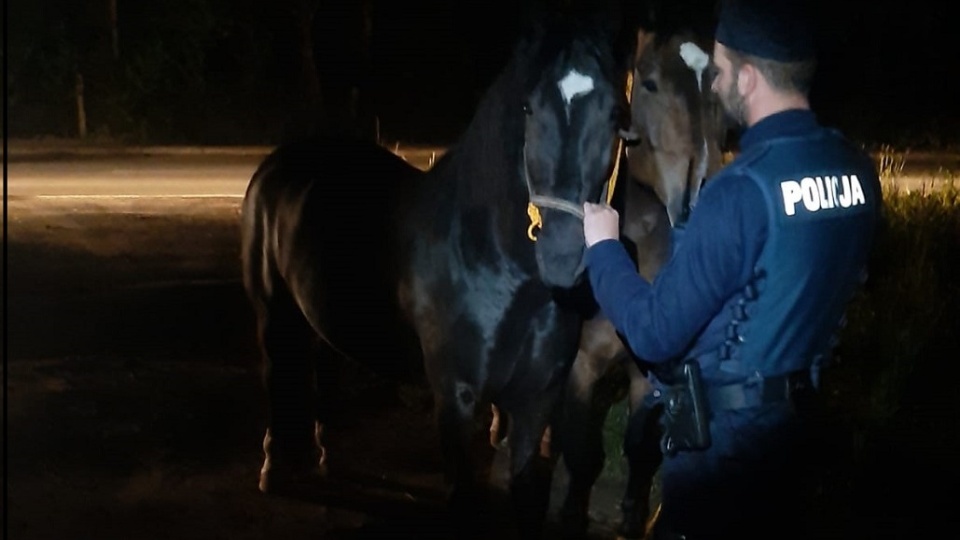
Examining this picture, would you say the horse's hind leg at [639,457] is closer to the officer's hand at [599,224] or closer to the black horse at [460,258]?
the black horse at [460,258]

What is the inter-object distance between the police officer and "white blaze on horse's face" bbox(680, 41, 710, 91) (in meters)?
1.52

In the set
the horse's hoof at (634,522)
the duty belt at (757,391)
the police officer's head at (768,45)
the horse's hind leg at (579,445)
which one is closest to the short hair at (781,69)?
the police officer's head at (768,45)

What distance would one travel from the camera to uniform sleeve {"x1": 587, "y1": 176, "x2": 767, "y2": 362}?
246 cm

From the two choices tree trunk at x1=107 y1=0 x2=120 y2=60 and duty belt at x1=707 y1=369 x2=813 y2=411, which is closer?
duty belt at x1=707 y1=369 x2=813 y2=411

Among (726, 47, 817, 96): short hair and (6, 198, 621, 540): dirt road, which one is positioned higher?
(726, 47, 817, 96): short hair

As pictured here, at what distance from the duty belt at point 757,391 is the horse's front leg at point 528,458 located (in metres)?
1.59

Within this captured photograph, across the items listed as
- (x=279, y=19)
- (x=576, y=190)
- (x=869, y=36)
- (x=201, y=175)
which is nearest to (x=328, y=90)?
(x=279, y=19)

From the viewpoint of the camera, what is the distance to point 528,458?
4.30 metres

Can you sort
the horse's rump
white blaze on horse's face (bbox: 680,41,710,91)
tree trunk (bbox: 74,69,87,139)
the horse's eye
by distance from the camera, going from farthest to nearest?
tree trunk (bbox: 74,69,87,139) < the horse's rump < white blaze on horse's face (bbox: 680,41,710,91) < the horse's eye

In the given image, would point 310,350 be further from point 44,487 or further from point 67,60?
point 67,60

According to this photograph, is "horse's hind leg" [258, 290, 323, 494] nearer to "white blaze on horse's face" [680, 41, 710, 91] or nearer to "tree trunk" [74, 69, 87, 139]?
"white blaze on horse's face" [680, 41, 710, 91]

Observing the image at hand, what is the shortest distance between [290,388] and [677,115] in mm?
2619

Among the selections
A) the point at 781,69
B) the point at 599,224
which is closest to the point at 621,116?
the point at 599,224

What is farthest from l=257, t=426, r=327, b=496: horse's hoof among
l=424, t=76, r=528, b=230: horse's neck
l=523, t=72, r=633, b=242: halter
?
l=523, t=72, r=633, b=242: halter
